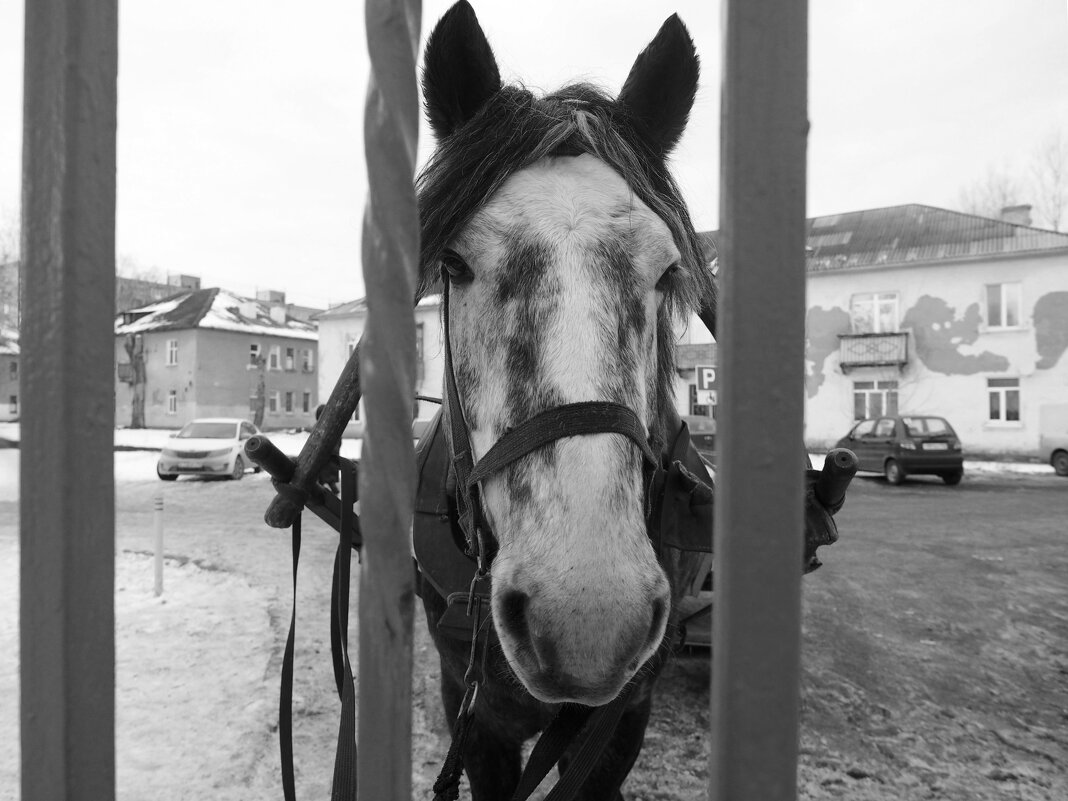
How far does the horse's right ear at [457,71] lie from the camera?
1731 millimetres

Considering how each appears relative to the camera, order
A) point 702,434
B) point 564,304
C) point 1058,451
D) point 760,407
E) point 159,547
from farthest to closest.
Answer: point 1058,451, point 702,434, point 159,547, point 564,304, point 760,407

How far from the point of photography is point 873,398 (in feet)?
81.3

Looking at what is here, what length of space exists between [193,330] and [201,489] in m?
29.6

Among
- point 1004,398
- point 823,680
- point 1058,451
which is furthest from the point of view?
point 1004,398

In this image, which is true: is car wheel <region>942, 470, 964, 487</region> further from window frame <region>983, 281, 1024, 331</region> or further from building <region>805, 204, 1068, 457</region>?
window frame <region>983, 281, 1024, 331</region>

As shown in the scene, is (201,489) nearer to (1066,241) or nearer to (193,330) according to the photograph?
(1066,241)

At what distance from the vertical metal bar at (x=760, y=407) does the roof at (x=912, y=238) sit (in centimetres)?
2583

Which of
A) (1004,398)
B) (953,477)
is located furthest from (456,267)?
(1004,398)

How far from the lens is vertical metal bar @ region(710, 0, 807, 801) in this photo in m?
0.58

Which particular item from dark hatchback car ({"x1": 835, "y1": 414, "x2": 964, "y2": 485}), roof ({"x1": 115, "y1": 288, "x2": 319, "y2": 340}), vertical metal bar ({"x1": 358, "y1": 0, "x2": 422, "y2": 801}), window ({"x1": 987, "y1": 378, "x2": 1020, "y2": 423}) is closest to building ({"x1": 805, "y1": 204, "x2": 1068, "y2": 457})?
window ({"x1": 987, "y1": 378, "x2": 1020, "y2": 423})

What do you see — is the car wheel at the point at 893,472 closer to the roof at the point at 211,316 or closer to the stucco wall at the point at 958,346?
the stucco wall at the point at 958,346

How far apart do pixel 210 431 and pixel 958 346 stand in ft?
76.2

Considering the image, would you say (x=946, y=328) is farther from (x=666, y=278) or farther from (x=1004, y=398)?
(x=666, y=278)

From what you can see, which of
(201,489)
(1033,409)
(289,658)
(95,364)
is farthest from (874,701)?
(1033,409)
